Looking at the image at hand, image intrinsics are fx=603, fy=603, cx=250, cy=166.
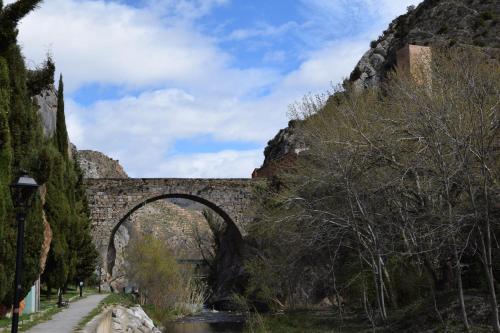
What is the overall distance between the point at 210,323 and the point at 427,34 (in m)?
22.5

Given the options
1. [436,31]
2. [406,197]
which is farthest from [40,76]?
[436,31]

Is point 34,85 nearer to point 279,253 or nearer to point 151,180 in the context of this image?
point 279,253

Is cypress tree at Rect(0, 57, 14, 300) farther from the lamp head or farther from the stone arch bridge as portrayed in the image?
the stone arch bridge

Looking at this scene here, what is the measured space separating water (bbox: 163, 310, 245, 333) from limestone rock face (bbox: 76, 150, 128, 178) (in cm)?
1700

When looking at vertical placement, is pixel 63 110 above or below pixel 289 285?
above

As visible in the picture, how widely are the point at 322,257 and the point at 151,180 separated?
512 inches

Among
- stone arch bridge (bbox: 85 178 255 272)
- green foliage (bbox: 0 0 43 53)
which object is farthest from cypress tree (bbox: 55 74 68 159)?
green foliage (bbox: 0 0 43 53)

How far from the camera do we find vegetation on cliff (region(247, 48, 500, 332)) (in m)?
11.4

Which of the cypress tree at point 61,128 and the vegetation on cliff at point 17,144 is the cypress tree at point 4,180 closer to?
the vegetation on cliff at point 17,144

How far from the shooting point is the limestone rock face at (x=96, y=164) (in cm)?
4529

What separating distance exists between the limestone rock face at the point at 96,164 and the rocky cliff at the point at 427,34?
13.2 metres

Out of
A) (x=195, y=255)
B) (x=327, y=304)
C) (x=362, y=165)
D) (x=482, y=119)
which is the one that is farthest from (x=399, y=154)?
(x=195, y=255)

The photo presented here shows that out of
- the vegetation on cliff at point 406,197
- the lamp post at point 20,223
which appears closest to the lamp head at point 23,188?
the lamp post at point 20,223

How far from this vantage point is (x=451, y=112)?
38.1 feet
